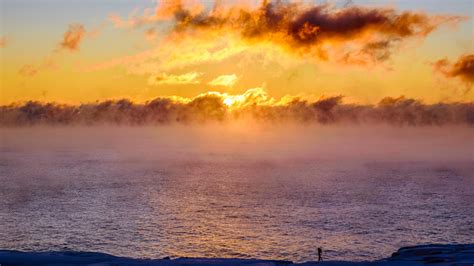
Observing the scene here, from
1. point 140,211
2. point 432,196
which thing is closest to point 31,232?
point 140,211

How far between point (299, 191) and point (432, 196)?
1558 inches

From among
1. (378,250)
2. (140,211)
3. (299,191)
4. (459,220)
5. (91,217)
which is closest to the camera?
(378,250)

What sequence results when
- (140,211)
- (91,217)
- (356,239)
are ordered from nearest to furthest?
(356,239) < (91,217) < (140,211)

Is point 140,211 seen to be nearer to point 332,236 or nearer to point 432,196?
point 332,236

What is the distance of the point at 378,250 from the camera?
3100 inches

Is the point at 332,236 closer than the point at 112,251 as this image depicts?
No

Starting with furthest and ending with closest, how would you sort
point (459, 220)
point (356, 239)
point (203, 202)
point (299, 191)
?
point (299, 191) → point (203, 202) → point (459, 220) → point (356, 239)

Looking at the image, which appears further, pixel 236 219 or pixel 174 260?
pixel 236 219

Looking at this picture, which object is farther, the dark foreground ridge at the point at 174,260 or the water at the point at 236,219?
the water at the point at 236,219

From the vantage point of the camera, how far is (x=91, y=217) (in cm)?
11375

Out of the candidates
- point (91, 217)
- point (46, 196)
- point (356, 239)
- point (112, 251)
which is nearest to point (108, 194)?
point (46, 196)

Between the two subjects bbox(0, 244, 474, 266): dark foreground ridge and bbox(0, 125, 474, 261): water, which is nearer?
bbox(0, 244, 474, 266): dark foreground ridge

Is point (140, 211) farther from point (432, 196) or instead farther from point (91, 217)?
point (432, 196)

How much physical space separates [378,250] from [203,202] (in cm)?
6960
